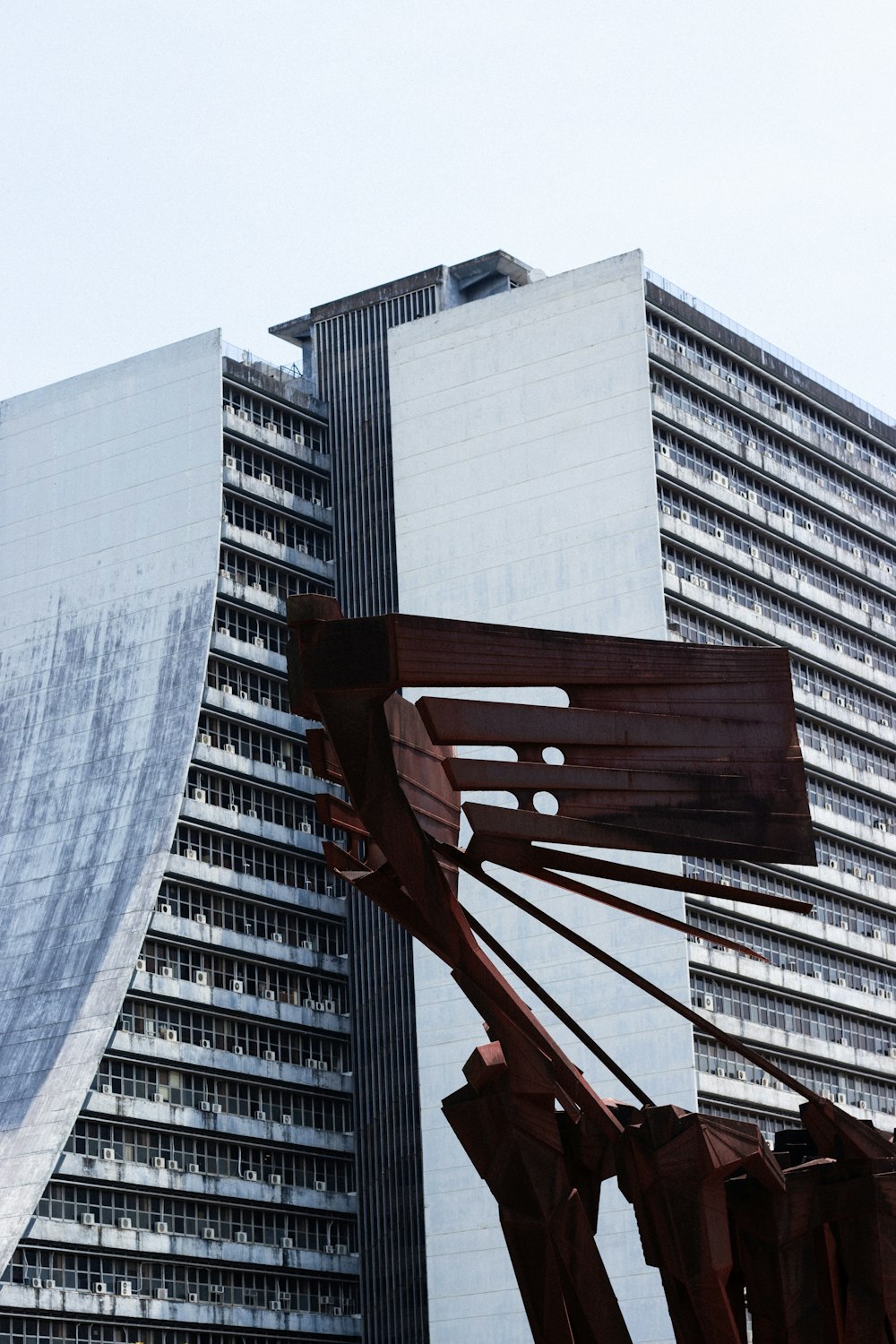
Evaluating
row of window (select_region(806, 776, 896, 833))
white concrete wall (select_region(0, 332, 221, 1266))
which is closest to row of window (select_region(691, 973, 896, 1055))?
row of window (select_region(806, 776, 896, 833))

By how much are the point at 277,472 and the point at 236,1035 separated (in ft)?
70.2

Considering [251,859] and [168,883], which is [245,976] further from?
[168,883]

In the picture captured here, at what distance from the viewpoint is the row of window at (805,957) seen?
84.6 metres

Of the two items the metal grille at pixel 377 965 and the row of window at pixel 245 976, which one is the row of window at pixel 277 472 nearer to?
the metal grille at pixel 377 965

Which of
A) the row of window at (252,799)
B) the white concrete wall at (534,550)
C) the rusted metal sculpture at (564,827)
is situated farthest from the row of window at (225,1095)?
the rusted metal sculpture at (564,827)

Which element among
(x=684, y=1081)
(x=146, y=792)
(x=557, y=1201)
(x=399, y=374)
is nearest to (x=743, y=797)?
(x=557, y=1201)

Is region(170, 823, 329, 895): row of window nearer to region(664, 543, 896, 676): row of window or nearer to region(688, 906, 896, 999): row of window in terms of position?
region(688, 906, 896, 999): row of window

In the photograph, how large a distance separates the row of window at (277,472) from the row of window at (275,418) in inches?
40.0

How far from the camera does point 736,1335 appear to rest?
36719 mm

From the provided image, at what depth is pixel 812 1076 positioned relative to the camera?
86375 mm

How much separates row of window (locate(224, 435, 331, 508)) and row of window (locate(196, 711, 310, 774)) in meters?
9.54

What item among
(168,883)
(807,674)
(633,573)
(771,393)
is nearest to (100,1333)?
(168,883)

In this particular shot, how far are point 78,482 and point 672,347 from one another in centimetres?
2302

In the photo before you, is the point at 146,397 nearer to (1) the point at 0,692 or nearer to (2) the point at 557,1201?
(1) the point at 0,692
